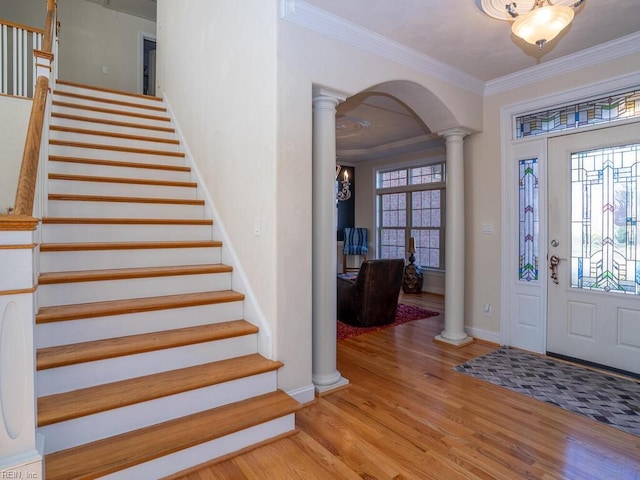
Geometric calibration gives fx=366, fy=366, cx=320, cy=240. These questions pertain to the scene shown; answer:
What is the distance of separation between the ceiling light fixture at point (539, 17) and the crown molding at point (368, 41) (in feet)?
2.84

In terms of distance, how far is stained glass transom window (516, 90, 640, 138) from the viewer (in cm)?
322

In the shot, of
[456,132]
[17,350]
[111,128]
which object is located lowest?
[17,350]

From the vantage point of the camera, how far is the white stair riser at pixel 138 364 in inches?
78.7

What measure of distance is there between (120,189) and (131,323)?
1.59 meters

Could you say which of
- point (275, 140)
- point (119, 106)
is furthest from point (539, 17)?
point (119, 106)

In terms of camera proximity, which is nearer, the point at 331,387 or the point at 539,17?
the point at 539,17

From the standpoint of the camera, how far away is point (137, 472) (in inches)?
71.3

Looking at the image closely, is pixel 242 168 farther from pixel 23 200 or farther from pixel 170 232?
pixel 23 200

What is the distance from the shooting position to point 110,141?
4016 mm

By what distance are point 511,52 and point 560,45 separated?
0.39 metres

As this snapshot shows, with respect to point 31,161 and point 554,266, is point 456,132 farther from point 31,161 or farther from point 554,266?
point 31,161

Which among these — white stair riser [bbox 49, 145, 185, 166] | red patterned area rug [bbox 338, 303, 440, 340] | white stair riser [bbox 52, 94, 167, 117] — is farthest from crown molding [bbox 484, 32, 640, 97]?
white stair riser [bbox 52, 94, 167, 117]

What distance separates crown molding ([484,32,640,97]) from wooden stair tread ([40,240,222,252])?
3.41 m

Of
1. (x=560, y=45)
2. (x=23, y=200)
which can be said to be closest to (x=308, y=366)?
(x=23, y=200)
